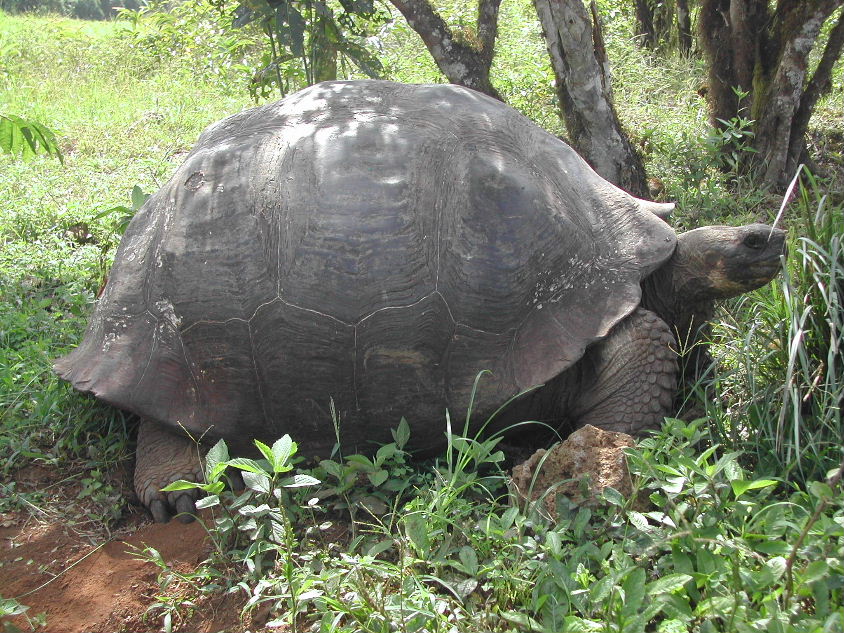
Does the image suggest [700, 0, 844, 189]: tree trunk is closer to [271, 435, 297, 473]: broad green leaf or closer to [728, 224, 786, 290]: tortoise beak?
[728, 224, 786, 290]: tortoise beak

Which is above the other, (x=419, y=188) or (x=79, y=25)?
(x=79, y=25)

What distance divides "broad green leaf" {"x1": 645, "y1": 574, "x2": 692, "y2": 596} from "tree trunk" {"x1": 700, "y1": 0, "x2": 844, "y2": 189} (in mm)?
3855

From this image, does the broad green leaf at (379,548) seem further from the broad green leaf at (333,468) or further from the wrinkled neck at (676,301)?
the wrinkled neck at (676,301)

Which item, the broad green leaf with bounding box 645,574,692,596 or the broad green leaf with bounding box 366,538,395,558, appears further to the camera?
the broad green leaf with bounding box 366,538,395,558

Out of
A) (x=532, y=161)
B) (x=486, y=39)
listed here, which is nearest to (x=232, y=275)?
(x=532, y=161)

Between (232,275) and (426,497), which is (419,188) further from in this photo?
(426,497)

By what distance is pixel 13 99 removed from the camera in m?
7.99

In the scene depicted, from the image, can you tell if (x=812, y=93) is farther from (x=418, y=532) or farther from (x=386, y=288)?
(x=418, y=532)

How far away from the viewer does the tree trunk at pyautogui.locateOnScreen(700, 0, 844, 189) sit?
16.1ft

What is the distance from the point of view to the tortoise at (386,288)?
2.97 m

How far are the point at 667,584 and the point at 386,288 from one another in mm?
1464

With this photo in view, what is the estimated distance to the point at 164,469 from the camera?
3.28 m

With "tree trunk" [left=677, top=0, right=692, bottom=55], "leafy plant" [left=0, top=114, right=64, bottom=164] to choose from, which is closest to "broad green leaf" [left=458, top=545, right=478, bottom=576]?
"leafy plant" [left=0, top=114, right=64, bottom=164]

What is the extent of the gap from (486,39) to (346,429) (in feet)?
10.9
